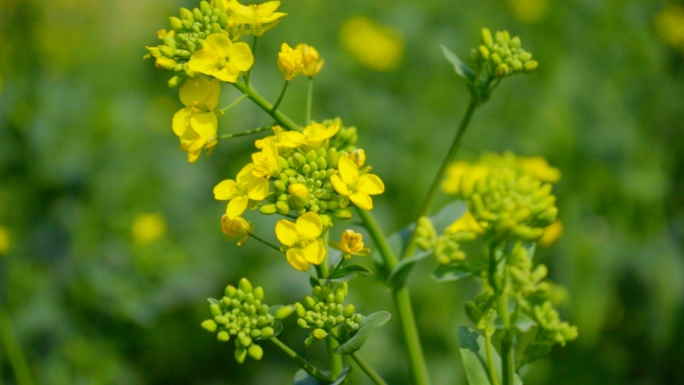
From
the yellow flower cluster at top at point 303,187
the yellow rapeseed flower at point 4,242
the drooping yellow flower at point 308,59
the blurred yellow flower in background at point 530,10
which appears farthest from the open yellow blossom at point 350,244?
the blurred yellow flower in background at point 530,10

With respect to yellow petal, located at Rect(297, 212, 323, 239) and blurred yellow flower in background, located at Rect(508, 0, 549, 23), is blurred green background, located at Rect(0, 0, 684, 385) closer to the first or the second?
blurred yellow flower in background, located at Rect(508, 0, 549, 23)

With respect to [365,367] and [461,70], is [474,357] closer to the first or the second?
[365,367]

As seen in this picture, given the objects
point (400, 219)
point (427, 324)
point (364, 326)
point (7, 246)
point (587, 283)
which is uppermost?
point (364, 326)

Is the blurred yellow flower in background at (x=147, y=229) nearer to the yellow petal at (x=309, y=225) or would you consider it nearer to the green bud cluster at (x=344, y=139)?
the green bud cluster at (x=344, y=139)

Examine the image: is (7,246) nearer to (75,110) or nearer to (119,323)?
(119,323)

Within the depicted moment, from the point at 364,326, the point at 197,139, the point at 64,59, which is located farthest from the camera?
the point at 64,59

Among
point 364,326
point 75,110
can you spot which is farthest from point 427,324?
point 75,110
